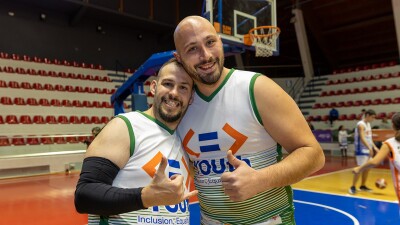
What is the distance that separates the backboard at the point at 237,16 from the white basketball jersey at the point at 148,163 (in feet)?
15.2

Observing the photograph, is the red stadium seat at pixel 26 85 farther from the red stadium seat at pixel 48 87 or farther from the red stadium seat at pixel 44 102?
the red stadium seat at pixel 44 102

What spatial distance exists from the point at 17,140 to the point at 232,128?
1011 centimetres

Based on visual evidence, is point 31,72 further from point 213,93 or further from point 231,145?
point 231,145

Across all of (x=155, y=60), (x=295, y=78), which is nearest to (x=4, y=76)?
(x=155, y=60)

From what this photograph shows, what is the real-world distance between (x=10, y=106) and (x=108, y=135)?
11.2 metres

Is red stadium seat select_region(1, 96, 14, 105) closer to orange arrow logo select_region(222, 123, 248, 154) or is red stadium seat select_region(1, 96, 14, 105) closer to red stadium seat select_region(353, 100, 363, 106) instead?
orange arrow logo select_region(222, 123, 248, 154)

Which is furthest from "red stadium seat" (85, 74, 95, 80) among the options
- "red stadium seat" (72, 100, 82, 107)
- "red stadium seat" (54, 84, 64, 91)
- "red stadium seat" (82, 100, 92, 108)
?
"red stadium seat" (72, 100, 82, 107)

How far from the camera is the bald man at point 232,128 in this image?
1.66 m

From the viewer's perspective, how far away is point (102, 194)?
1.42 metres

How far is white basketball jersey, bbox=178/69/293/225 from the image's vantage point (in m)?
1.73

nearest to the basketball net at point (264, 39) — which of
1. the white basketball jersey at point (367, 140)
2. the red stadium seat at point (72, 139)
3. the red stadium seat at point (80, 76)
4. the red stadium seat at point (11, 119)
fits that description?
the white basketball jersey at point (367, 140)

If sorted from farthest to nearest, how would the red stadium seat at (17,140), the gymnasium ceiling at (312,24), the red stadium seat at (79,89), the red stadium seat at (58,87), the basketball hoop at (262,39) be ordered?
the gymnasium ceiling at (312,24), the red stadium seat at (79,89), the red stadium seat at (58,87), the red stadium seat at (17,140), the basketball hoop at (262,39)

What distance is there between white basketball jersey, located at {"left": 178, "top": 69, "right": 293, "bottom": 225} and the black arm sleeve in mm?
501

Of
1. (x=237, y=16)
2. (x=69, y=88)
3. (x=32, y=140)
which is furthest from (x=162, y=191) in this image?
(x=69, y=88)
